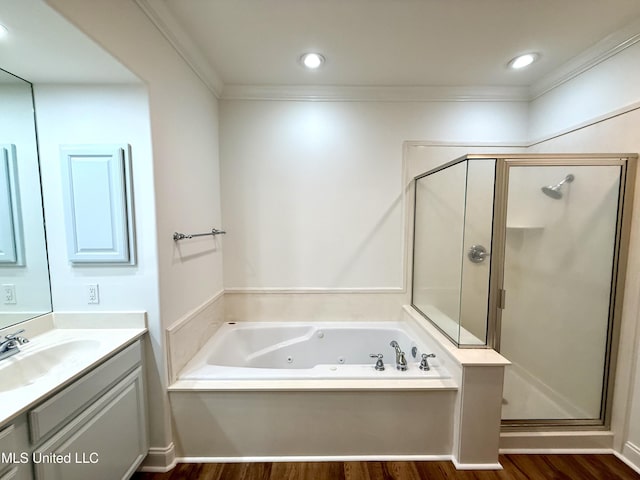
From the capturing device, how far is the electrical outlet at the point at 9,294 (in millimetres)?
1323

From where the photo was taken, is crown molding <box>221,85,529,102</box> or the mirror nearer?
the mirror

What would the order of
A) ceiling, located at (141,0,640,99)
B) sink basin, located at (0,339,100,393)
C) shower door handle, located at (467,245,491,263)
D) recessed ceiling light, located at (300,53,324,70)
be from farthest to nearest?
recessed ceiling light, located at (300,53,324,70) → shower door handle, located at (467,245,491,263) → ceiling, located at (141,0,640,99) → sink basin, located at (0,339,100,393)

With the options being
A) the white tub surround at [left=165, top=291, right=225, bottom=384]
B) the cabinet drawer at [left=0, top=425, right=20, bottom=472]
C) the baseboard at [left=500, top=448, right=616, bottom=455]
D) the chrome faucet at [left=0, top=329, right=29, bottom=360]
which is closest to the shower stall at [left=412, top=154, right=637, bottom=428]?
the baseboard at [left=500, top=448, right=616, bottom=455]

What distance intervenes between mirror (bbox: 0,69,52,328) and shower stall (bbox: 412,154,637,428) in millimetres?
2454

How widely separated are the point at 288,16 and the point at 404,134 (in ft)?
4.37

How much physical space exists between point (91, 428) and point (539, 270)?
2891mm

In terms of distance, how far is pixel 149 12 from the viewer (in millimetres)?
1363

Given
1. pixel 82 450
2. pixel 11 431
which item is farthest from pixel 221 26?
pixel 82 450

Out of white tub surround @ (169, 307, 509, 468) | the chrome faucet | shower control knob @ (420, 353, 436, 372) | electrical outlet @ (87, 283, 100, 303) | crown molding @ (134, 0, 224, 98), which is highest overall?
crown molding @ (134, 0, 224, 98)

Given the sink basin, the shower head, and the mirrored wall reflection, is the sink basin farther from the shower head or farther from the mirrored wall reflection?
the shower head

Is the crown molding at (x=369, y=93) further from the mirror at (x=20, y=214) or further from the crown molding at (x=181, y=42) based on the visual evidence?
the mirror at (x=20, y=214)

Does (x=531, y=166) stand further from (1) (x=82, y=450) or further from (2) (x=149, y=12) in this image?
(1) (x=82, y=450)

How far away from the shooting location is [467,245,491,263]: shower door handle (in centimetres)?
177

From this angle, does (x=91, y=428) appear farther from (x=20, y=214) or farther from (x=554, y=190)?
(x=554, y=190)
